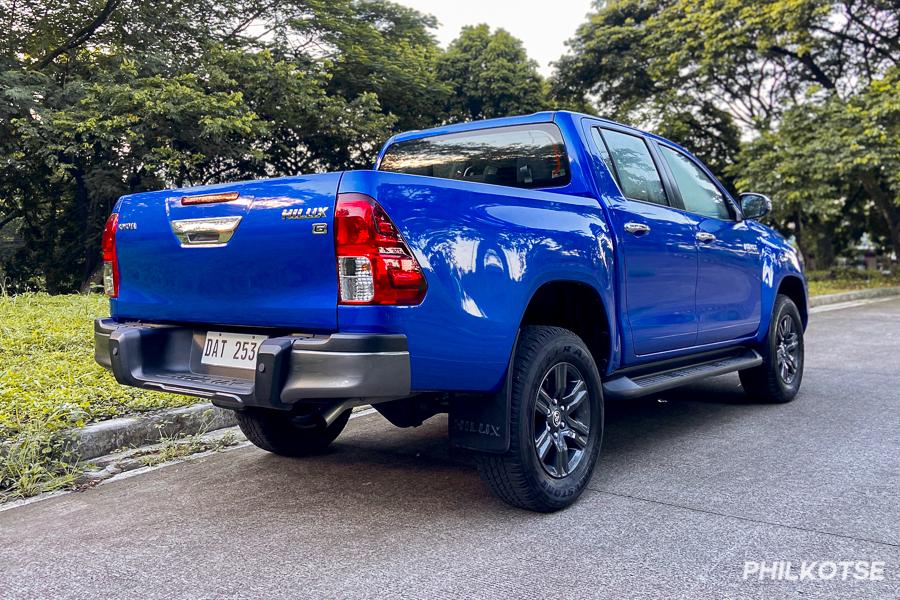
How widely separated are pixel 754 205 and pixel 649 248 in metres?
1.66

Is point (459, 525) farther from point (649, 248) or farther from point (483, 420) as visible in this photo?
point (649, 248)

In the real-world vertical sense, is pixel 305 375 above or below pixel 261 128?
below

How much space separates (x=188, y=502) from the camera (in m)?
3.73

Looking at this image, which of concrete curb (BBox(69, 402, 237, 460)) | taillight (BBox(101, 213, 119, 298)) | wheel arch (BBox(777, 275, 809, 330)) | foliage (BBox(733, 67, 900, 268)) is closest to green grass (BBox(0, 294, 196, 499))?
concrete curb (BBox(69, 402, 237, 460))

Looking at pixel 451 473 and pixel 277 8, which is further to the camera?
pixel 277 8

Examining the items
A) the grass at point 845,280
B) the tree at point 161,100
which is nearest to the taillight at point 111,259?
the tree at point 161,100

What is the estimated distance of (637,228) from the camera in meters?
4.21

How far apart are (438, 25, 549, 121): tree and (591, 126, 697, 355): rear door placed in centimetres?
1687

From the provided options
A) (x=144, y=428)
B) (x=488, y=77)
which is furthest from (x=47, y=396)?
(x=488, y=77)

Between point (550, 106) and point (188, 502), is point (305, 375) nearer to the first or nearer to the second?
point (188, 502)

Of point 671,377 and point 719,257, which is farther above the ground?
point 719,257

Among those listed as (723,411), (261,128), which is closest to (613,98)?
(261,128)

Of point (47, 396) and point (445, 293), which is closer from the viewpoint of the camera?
point (445, 293)

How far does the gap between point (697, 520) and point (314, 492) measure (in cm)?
177
